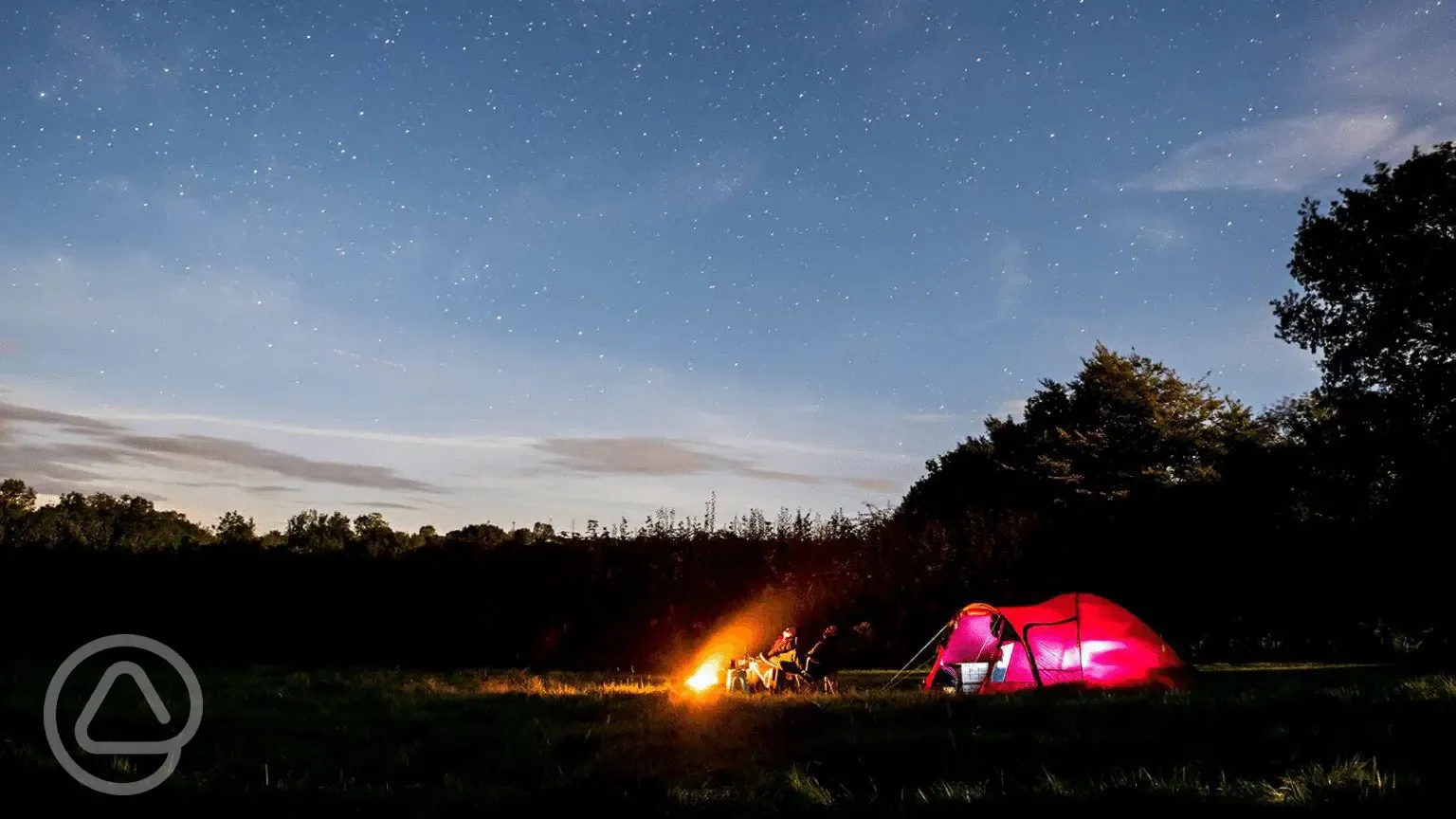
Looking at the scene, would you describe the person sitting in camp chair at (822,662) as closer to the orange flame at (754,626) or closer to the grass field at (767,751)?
the grass field at (767,751)

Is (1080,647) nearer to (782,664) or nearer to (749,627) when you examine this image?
(782,664)

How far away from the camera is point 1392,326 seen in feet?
89.5

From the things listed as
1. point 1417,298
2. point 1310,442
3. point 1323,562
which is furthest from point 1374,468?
point 1323,562

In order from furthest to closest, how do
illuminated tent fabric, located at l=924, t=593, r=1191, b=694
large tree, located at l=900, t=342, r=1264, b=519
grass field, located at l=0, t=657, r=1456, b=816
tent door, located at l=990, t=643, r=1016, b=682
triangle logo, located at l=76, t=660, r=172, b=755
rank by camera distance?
large tree, located at l=900, t=342, r=1264, b=519
tent door, located at l=990, t=643, r=1016, b=682
illuminated tent fabric, located at l=924, t=593, r=1191, b=694
triangle logo, located at l=76, t=660, r=172, b=755
grass field, located at l=0, t=657, r=1456, b=816

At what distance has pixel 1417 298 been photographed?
26.5 metres

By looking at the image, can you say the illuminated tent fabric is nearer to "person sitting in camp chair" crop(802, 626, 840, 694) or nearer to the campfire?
"person sitting in camp chair" crop(802, 626, 840, 694)

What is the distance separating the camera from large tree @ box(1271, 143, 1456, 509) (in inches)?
1022

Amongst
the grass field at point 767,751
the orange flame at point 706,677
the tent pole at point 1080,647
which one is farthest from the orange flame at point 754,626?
the grass field at point 767,751

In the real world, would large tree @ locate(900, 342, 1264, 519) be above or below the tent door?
above

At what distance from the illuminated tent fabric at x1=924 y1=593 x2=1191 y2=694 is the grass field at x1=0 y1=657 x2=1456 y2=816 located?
1560 millimetres

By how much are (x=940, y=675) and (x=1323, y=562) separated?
11264 millimetres

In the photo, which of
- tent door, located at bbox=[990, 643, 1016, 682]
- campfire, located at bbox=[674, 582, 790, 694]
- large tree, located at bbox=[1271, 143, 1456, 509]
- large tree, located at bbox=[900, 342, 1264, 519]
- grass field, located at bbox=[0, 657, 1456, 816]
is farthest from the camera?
large tree, located at bbox=[900, 342, 1264, 519]

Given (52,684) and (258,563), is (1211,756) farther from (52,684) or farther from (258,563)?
(258,563)

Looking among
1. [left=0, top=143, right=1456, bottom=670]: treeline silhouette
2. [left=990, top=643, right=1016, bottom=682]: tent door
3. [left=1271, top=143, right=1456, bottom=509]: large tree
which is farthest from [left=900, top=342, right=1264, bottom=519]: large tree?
[left=990, top=643, right=1016, bottom=682]: tent door
